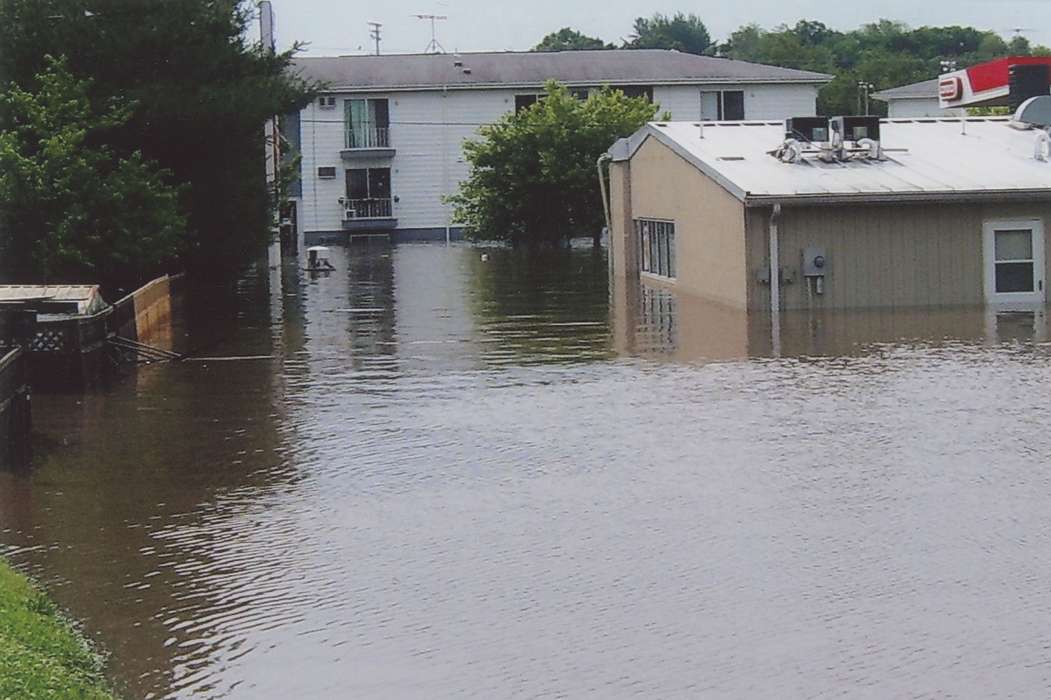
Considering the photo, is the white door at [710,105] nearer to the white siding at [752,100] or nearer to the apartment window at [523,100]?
the white siding at [752,100]

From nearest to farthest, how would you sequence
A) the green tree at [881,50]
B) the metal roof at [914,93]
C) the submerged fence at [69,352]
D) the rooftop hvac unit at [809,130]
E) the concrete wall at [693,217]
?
the submerged fence at [69,352]
the concrete wall at [693,217]
the rooftop hvac unit at [809,130]
the metal roof at [914,93]
the green tree at [881,50]

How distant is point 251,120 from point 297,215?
1447 inches

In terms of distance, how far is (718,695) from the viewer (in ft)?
26.4

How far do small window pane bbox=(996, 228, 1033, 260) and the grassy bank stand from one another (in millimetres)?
22754

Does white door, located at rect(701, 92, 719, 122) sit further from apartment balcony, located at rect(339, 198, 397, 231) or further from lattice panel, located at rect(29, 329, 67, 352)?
lattice panel, located at rect(29, 329, 67, 352)

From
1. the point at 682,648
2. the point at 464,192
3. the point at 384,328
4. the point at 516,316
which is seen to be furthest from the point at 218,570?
the point at 464,192

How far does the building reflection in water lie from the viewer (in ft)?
75.5

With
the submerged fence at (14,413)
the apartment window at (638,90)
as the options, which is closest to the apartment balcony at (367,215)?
the apartment window at (638,90)

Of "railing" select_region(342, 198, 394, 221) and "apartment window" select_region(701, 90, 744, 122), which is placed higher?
"apartment window" select_region(701, 90, 744, 122)

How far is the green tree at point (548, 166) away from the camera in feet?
189

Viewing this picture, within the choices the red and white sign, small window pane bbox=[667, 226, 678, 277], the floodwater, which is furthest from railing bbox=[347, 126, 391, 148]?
the floodwater

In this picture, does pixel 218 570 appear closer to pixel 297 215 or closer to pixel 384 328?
pixel 384 328

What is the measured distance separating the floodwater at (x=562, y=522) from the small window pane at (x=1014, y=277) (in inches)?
259

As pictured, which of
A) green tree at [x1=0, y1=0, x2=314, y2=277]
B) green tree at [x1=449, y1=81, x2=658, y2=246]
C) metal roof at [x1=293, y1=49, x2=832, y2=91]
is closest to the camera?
green tree at [x1=0, y1=0, x2=314, y2=277]
